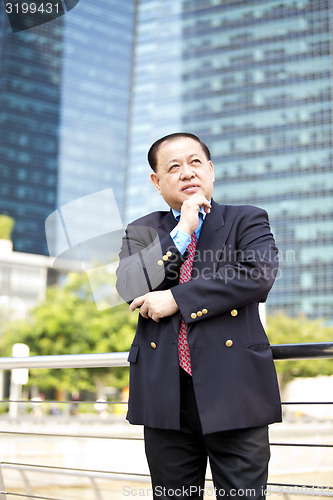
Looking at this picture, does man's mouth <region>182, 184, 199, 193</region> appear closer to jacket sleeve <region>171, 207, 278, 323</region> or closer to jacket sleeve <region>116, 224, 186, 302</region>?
jacket sleeve <region>116, 224, 186, 302</region>

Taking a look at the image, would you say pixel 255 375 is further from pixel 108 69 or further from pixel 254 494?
pixel 108 69

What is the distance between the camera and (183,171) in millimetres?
1890

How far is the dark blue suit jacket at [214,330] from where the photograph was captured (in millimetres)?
1672

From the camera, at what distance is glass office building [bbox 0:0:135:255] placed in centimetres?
6462

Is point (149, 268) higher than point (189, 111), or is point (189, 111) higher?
point (189, 111)

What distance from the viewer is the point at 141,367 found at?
185 centimetres

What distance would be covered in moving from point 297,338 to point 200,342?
39685 millimetres

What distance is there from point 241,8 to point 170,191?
82796 mm

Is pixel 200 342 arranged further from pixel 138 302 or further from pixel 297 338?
pixel 297 338

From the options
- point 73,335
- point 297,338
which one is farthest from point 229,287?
point 297,338

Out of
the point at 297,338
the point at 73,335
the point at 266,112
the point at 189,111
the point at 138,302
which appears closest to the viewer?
the point at 138,302

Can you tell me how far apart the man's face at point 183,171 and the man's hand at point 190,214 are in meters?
0.08

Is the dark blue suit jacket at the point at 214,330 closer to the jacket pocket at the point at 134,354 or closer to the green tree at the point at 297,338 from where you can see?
the jacket pocket at the point at 134,354

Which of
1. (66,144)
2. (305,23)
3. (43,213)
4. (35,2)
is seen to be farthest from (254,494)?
(305,23)
